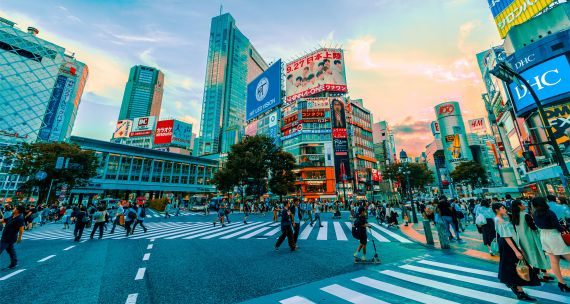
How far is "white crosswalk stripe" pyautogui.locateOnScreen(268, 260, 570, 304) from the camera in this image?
388 centimetres

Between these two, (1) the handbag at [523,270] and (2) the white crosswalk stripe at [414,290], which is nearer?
(1) the handbag at [523,270]

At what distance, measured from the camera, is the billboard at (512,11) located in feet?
99.4

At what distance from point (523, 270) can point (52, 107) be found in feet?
325

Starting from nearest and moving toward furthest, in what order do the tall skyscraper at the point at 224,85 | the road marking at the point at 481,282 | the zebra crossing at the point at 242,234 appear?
the road marking at the point at 481,282 → the zebra crossing at the point at 242,234 → the tall skyscraper at the point at 224,85

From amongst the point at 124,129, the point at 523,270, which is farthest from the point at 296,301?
the point at 124,129

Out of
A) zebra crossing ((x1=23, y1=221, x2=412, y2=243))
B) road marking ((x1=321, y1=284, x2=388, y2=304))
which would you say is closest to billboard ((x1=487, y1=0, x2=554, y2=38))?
zebra crossing ((x1=23, y1=221, x2=412, y2=243))

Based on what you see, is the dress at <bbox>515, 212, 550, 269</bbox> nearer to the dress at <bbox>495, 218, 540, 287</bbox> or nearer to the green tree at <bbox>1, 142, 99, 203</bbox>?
the dress at <bbox>495, 218, 540, 287</bbox>

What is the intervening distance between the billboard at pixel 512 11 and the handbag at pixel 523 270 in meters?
45.3

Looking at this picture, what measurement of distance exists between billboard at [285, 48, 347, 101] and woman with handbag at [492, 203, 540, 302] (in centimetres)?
5948

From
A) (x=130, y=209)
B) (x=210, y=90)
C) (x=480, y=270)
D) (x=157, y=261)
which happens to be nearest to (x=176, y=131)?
(x=210, y=90)

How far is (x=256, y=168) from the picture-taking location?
116ft

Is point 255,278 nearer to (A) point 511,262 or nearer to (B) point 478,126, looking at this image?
(A) point 511,262

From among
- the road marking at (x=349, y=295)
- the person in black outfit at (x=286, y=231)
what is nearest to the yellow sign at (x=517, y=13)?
the person in black outfit at (x=286, y=231)

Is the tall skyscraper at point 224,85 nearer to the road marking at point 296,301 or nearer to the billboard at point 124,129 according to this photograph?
the billboard at point 124,129
